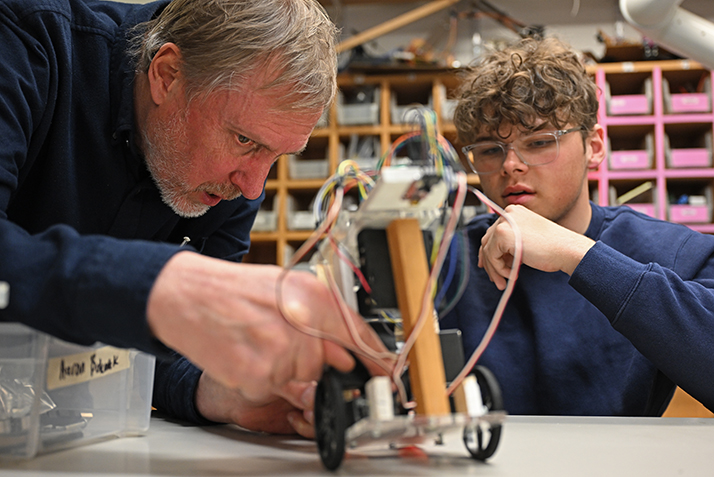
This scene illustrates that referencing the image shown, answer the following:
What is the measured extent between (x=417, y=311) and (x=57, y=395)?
398 mm

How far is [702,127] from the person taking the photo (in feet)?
9.78

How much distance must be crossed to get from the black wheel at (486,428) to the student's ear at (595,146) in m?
0.96

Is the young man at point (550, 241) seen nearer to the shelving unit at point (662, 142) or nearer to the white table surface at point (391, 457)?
→ the white table surface at point (391, 457)

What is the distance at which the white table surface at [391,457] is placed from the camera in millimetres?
577

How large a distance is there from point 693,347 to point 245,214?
3.05 feet

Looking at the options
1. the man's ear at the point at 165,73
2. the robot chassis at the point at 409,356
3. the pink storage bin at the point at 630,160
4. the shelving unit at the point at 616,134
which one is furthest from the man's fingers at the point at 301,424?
the pink storage bin at the point at 630,160

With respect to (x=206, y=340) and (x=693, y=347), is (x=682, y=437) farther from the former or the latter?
(x=206, y=340)

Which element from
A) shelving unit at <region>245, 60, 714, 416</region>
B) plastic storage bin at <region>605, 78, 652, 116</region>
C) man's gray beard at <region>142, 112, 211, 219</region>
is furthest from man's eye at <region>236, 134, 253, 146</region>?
plastic storage bin at <region>605, 78, 652, 116</region>

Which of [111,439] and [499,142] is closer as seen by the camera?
[111,439]

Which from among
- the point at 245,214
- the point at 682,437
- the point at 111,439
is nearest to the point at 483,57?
the point at 245,214

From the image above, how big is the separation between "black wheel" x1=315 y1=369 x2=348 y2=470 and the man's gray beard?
0.67m

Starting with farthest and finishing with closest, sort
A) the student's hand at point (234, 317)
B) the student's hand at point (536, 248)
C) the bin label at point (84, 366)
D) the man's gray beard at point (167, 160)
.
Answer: the man's gray beard at point (167, 160) < the student's hand at point (536, 248) < the bin label at point (84, 366) < the student's hand at point (234, 317)

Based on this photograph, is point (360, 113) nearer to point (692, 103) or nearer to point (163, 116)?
point (692, 103)

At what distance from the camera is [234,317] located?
521mm
